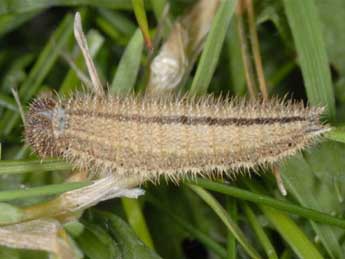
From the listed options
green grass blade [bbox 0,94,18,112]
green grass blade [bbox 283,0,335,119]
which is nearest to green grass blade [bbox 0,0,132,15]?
green grass blade [bbox 0,94,18,112]

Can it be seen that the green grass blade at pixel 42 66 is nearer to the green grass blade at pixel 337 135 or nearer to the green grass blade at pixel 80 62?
the green grass blade at pixel 80 62

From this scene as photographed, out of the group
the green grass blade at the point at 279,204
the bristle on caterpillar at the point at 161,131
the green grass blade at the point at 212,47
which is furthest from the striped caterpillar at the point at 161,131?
the green grass blade at the point at 212,47

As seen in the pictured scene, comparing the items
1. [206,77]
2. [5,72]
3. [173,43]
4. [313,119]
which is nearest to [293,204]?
[313,119]

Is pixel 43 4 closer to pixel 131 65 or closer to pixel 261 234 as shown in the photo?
pixel 131 65

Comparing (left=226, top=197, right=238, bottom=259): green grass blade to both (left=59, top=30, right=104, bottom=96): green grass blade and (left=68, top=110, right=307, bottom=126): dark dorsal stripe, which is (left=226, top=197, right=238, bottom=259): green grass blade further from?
(left=59, top=30, right=104, bottom=96): green grass blade

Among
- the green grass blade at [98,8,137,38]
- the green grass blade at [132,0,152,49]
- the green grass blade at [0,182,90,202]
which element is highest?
the green grass blade at [98,8,137,38]

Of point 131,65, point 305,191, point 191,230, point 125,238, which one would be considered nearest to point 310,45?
point 305,191

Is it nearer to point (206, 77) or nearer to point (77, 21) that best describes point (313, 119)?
point (206, 77)
